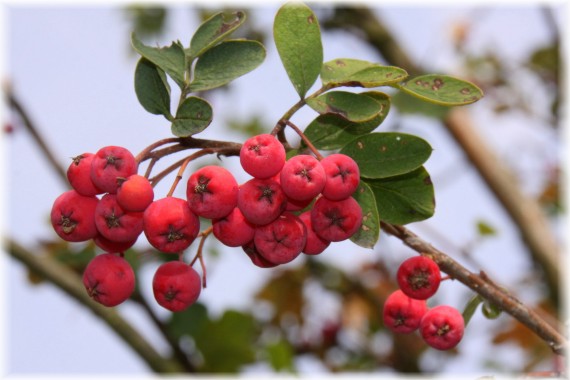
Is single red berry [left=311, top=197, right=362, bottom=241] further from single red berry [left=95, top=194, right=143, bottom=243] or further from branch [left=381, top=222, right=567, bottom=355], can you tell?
single red berry [left=95, top=194, right=143, bottom=243]

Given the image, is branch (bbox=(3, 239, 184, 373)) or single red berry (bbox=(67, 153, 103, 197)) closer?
single red berry (bbox=(67, 153, 103, 197))

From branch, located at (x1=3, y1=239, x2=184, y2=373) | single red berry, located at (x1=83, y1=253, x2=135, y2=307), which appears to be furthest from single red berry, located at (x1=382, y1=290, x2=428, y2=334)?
branch, located at (x1=3, y1=239, x2=184, y2=373)

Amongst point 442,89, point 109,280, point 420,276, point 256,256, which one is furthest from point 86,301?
point 442,89

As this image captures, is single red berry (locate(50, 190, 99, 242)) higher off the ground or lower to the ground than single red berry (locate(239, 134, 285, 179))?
lower

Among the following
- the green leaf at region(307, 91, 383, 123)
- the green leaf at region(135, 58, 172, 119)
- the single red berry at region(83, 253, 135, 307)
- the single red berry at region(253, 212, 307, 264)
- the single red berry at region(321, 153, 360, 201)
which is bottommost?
the single red berry at region(83, 253, 135, 307)

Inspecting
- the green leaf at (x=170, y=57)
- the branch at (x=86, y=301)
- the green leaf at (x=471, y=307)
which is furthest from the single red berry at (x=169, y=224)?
the branch at (x=86, y=301)

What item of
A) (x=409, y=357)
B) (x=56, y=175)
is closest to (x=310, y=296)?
(x=409, y=357)

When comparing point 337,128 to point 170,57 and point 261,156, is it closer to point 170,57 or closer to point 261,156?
point 261,156

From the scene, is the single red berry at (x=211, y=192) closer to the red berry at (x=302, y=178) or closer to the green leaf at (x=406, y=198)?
the red berry at (x=302, y=178)
